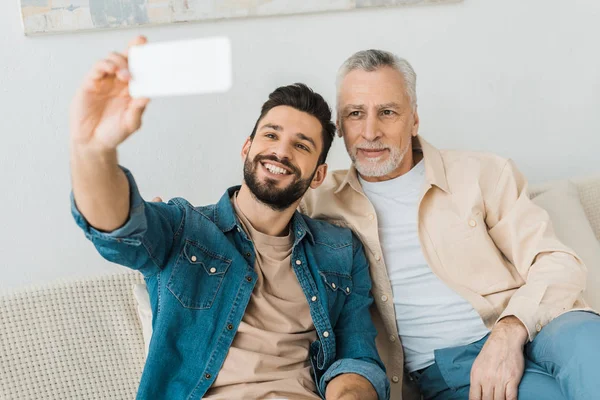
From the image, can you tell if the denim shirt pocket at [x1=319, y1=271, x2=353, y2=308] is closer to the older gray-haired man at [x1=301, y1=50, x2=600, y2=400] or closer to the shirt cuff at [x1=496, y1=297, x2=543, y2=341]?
the older gray-haired man at [x1=301, y1=50, x2=600, y2=400]

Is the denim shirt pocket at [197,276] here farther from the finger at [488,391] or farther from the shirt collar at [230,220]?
the finger at [488,391]

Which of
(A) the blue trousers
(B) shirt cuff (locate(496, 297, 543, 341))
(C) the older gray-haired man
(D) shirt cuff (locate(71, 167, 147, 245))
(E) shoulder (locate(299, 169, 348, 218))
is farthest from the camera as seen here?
(E) shoulder (locate(299, 169, 348, 218))

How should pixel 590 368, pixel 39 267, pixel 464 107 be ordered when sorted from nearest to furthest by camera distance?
pixel 590 368 → pixel 39 267 → pixel 464 107

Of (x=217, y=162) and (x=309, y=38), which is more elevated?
(x=309, y=38)

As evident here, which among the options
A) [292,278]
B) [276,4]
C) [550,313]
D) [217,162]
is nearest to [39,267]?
[217,162]

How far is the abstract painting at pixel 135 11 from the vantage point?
78.6 inches

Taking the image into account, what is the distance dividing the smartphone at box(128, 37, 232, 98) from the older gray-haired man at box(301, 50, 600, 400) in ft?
2.80

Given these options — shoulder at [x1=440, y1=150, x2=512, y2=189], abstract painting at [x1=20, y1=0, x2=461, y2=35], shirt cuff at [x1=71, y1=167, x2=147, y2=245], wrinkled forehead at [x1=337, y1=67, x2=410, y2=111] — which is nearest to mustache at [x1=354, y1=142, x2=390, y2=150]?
wrinkled forehead at [x1=337, y1=67, x2=410, y2=111]

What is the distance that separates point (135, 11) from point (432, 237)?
3.47 feet

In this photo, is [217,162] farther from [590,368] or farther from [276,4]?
[590,368]

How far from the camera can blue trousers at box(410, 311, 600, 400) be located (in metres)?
1.58

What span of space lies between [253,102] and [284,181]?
54 centimetres

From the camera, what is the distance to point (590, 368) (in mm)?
1568

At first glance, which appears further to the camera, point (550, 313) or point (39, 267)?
point (39, 267)
